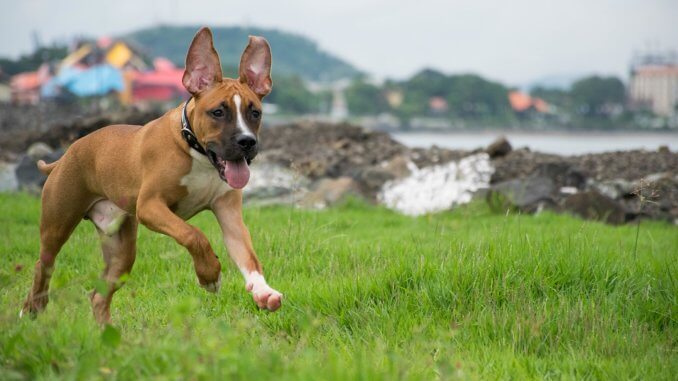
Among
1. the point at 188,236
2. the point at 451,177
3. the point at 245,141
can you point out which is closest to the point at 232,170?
the point at 245,141

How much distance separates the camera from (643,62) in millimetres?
92125

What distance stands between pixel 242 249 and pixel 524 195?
297 inches

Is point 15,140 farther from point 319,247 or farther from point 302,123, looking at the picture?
point 319,247

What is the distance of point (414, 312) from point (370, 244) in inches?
92.8

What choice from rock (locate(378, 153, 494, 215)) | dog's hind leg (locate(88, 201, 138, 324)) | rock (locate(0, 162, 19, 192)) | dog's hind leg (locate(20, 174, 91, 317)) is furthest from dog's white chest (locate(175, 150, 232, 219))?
rock (locate(0, 162, 19, 192))

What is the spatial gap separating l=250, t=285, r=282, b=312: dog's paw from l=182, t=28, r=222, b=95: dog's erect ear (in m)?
1.52

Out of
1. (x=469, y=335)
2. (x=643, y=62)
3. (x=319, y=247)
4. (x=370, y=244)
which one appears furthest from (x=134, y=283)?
(x=643, y=62)

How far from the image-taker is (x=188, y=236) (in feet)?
16.1

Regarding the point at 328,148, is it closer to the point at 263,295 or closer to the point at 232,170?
the point at 232,170

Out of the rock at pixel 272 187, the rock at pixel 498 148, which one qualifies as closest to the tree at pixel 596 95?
the rock at pixel 498 148

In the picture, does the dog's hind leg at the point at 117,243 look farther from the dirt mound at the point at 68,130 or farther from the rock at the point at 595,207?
the dirt mound at the point at 68,130

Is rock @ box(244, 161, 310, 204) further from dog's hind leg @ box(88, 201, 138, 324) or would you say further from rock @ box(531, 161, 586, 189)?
dog's hind leg @ box(88, 201, 138, 324)

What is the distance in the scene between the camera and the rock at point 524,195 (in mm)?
11633

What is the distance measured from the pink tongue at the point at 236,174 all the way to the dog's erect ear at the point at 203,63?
0.65m
